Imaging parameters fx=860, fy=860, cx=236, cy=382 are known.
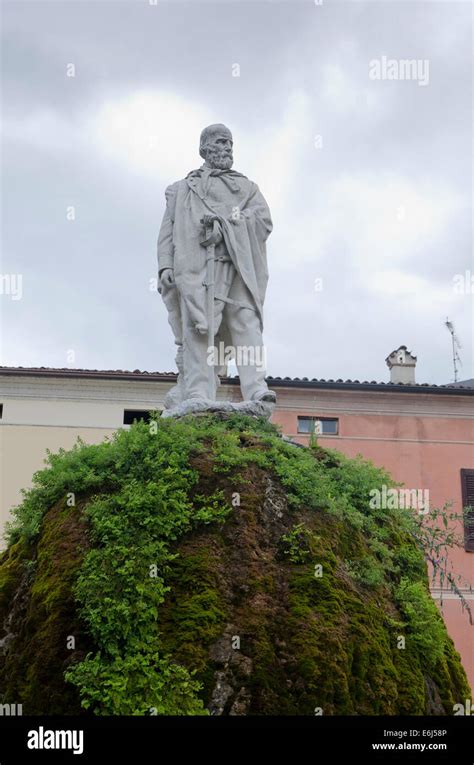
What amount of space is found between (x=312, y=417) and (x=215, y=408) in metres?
16.0

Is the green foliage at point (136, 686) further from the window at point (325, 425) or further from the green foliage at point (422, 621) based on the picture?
the window at point (325, 425)

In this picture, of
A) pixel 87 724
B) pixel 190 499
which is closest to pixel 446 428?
pixel 190 499

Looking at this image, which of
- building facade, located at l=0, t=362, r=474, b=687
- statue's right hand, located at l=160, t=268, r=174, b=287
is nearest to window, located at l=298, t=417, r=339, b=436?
building facade, located at l=0, t=362, r=474, b=687

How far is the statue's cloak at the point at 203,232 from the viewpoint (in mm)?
9125

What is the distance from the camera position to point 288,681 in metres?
5.41

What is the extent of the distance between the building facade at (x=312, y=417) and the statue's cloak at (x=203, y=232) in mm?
13437

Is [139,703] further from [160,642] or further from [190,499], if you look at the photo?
[190,499]

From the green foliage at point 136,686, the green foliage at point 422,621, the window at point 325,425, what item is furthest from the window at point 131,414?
the green foliage at point 136,686

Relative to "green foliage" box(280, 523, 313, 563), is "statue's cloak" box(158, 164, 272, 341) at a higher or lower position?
higher

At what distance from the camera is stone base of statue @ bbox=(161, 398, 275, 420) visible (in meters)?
8.34

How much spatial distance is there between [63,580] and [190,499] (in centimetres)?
115

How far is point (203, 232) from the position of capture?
920 cm

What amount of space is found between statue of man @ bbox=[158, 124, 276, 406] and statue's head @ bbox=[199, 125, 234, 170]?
0.09ft

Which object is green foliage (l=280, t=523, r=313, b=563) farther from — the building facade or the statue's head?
the building facade
